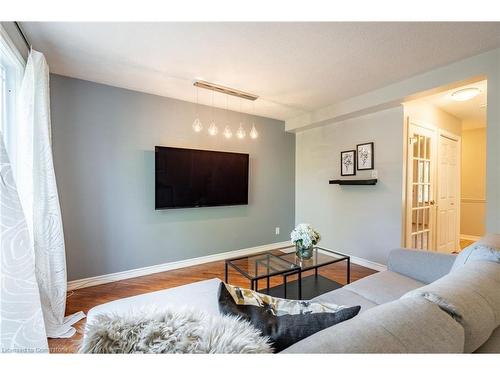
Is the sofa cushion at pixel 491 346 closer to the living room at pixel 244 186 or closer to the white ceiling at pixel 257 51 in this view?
the living room at pixel 244 186

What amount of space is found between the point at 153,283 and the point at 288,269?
168 cm

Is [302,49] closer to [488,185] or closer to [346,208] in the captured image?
[488,185]

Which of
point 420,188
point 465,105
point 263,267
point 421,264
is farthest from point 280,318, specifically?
point 465,105

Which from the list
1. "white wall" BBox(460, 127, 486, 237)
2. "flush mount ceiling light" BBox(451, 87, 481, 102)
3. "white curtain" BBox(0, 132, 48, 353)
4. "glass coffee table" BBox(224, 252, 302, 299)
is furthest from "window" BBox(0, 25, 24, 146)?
"white wall" BBox(460, 127, 486, 237)

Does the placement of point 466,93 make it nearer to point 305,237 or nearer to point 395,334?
point 305,237

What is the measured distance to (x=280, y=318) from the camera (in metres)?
→ 0.75

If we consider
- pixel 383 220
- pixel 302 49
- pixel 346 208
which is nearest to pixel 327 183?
pixel 346 208

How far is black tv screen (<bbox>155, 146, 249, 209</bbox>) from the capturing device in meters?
2.78

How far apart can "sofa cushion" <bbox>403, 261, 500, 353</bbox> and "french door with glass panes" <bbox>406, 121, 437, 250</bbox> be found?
2.15 metres

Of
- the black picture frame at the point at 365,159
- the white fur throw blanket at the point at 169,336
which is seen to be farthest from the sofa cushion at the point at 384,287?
the black picture frame at the point at 365,159

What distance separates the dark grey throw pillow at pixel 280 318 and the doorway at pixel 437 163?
2.58 metres

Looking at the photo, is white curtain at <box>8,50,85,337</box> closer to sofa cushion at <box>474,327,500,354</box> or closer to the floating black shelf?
sofa cushion at <box>474,327,500,354</box>

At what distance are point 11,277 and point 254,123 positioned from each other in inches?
125
